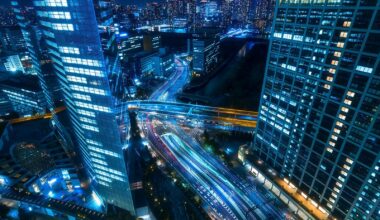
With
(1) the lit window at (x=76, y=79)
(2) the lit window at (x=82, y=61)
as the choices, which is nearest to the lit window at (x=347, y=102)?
(2) the lit window at (x=82, y=61)

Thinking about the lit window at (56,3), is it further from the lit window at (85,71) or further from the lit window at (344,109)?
the lit window at (344,109)

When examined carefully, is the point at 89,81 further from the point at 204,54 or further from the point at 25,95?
the point at 204,54

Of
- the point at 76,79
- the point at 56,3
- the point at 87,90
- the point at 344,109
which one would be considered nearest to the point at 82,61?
the point at 76,79

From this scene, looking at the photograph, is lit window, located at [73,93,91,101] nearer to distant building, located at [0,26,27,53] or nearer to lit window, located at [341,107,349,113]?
lit window, located at [341,107,349,113]

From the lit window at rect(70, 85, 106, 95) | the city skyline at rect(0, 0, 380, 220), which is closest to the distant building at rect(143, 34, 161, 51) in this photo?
the city skyline at rect(0, 0, 380, 220)

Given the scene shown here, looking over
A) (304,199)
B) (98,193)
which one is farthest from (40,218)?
(304,199)

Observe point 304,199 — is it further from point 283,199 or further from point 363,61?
point 363,61
